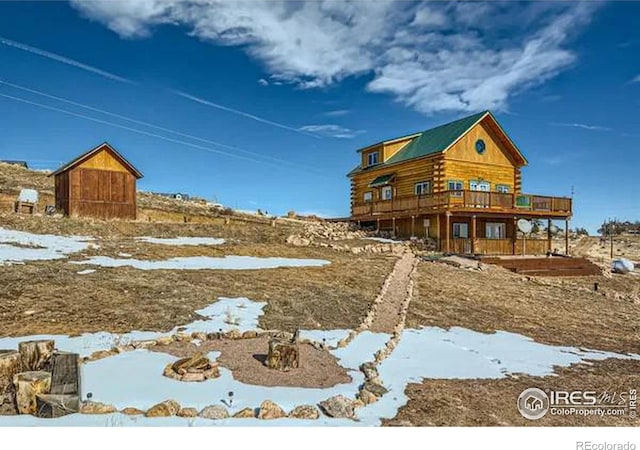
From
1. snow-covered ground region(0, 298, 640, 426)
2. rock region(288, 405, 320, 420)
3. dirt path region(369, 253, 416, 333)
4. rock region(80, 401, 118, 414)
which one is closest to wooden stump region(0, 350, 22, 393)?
snow-covered ground region(0, 298, 640, 426)

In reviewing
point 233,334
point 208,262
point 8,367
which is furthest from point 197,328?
point 208,262

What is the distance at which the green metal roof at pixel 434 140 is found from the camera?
88.4ft

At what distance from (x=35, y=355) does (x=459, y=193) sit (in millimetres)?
22268

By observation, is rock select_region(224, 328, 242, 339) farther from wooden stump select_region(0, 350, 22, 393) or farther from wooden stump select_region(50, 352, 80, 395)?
wooden stump select_region(0, 350, 22, 393)

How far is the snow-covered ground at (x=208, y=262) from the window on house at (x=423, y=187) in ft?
41.4

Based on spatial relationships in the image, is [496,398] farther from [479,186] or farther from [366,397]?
[479,186]

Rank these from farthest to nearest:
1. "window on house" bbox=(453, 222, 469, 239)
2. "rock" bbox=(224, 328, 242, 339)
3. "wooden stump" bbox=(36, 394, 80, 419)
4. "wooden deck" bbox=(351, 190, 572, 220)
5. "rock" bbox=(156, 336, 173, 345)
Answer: "window on house" bbox=(453, 222, 469, 239), "wooden deck" bbox=(351, 190, 572, 220), "rock" bbox=(224, 328, 242, 339), "rock" bbox=(156, 336, 173, 345), "wooden stump" bbox=(36, 394, 80, 419)

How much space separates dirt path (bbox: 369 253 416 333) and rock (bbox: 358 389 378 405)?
3.39 meters

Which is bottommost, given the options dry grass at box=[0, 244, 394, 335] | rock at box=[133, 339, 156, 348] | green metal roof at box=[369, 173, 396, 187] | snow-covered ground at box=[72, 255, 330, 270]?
rock at box=[133, 339, 156, 348]

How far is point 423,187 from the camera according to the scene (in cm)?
2758

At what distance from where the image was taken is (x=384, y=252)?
21297 millimetres

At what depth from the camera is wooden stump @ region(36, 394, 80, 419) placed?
4.74 m

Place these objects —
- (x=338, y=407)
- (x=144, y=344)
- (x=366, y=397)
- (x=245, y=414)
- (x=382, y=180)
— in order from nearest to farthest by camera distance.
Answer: (x=245, y=414) → (x=338, y=407) → (x=366, y=397) → (x=144, y=344) → (x=382, y=180)
